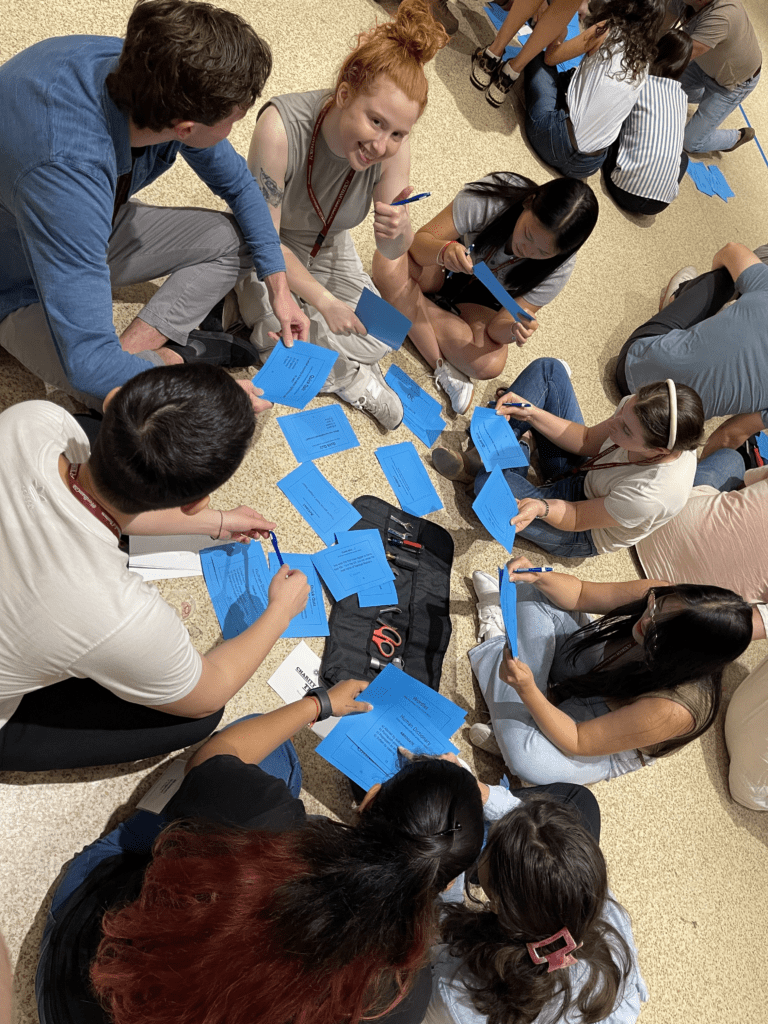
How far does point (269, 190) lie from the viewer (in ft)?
6.21

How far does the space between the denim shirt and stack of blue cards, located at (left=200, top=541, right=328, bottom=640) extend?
0.54 meters

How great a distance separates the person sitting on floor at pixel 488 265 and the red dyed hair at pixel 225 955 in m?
1.79

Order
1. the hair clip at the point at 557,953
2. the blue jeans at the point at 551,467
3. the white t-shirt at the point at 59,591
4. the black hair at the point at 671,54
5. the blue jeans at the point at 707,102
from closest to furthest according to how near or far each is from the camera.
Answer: the white t-shirt at the point at 59,591 → the hair clip at the point at 557,953 → the blue jeans at the point at 551,467 → the black hair at the point at 671,54 → the blue jeans at the point at 707,102

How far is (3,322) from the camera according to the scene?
1567 mm

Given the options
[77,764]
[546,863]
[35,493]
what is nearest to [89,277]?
[35,493]

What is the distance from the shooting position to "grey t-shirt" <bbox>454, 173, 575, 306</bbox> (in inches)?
89.9

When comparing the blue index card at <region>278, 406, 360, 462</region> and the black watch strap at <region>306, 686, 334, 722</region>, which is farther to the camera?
the blue index card at <region>278, 406, 360, 462</region>

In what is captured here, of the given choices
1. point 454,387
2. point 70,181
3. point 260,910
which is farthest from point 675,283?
point 260,910

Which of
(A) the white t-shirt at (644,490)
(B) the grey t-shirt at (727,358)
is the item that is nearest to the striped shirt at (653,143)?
(B) the grey t-shirt at (727,358)

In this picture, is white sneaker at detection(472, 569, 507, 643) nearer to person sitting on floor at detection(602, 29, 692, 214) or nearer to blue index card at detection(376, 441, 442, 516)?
blue index card at detection(376, 441, 442, 516)

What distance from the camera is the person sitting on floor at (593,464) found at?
6.34ft

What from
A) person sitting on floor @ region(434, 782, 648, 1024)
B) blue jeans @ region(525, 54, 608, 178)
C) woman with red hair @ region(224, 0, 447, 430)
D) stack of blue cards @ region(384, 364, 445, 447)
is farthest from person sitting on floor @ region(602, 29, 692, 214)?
person sitting on floor @ region(434, 782, 648, 1024)

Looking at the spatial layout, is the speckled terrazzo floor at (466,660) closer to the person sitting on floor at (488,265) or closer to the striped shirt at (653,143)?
the person sitting on floor at (488,265)

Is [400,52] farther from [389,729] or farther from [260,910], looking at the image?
[260,910]
